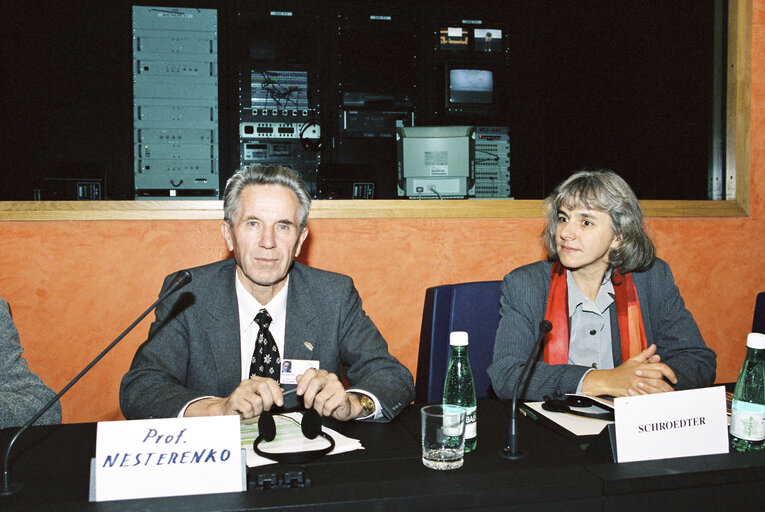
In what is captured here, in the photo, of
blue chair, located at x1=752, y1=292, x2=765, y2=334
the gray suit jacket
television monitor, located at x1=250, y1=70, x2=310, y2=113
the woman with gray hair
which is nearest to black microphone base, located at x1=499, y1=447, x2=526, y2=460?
the gray suit jacket

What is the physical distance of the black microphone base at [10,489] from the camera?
0.81 m

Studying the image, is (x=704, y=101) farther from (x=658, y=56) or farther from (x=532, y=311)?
(x=532, y=311)

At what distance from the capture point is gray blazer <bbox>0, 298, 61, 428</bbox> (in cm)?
124

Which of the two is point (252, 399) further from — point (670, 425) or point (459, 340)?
point (670, 425)

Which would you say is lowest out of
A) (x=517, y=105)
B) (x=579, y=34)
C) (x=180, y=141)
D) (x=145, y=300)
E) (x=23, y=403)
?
(x=23, y=403)

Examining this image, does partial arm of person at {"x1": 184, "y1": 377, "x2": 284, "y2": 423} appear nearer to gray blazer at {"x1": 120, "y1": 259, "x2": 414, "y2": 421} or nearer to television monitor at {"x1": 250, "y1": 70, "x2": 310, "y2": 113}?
gray blazer at {"x1": 120, "y1": 259, "x2": 414, "y2": 421}

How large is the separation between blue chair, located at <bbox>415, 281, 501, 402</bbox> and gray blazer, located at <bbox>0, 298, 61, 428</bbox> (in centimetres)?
94

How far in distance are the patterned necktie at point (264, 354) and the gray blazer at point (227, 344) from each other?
33 mm

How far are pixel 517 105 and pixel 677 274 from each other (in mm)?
2870

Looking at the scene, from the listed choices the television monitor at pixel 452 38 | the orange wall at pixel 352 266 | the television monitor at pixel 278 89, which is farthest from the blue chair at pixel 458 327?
the television monitor at pixel 452 38

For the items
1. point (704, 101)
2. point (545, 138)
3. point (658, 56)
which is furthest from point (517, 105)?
point (704, 101)

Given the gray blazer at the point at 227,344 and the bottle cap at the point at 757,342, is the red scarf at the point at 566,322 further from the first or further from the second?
the bottle cap at the point at 757,342

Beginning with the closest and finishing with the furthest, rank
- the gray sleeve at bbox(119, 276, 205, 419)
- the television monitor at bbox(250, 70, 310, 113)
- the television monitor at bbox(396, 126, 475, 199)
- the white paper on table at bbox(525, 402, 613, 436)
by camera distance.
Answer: the white paper on table at bbox(525, 402, 613, 436)
the gray sleeve at bbox(119, 276, 205, 419)
the television monitor at bbox(396, 126, 475, 199)
the television monitor at bbox(250, 70, 310, 113)

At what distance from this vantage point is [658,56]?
11.6 feet
